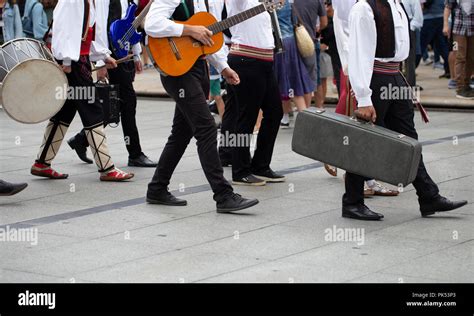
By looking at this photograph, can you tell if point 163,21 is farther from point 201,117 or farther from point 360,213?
point 360,213

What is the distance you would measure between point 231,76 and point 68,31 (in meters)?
1.54

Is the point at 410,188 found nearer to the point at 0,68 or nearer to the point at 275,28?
the point at 275,28

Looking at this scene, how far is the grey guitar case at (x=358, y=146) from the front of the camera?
25.0 ft

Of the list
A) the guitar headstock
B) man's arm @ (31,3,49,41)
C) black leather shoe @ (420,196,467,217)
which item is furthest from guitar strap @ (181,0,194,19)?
man's arm @ (31,3,49,41)

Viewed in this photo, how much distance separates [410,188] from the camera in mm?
9328

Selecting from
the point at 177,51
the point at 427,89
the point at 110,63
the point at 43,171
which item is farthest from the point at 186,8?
the point at 427,89

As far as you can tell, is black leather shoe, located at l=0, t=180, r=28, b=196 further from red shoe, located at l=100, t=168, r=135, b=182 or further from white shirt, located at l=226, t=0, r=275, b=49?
white shirt, located at l=226, t=0, r=275, b=49

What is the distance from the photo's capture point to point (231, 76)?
349 inches

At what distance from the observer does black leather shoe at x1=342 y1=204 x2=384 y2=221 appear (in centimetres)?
797

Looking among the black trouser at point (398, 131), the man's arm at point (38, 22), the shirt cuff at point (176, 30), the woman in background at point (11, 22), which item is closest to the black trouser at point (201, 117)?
the shirt cuff at point (176, 30)

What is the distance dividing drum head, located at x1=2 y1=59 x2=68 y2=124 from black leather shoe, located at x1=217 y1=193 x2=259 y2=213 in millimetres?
1732

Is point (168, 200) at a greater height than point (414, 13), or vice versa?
point (414, 13)

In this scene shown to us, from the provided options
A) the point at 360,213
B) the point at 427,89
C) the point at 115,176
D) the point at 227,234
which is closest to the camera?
the point at 227,234
